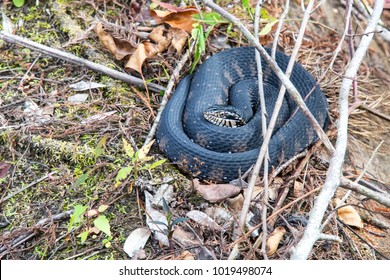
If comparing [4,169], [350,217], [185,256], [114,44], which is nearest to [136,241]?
[185,256]

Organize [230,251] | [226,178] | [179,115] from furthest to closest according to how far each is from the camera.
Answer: [179,115]
[226,178]
[230,251]

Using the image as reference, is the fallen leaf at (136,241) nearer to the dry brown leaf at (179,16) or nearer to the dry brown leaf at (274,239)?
the dry brown leaf at (274,239)

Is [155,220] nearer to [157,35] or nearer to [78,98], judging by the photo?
[78,98]

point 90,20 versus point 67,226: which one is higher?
point 90,20

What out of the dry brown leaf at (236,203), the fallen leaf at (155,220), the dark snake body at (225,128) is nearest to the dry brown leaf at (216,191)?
the dry brown leaf at (236,203)

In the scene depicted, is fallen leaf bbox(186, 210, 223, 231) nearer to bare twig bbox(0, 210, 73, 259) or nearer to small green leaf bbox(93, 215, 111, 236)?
small green leaf bbox(93, 215, 111, 236)

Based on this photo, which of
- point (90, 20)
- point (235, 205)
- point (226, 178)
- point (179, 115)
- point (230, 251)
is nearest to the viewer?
point (230, 251)

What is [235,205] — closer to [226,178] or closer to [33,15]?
[226,178]

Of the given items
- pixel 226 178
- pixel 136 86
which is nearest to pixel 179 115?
pixel 136 86
